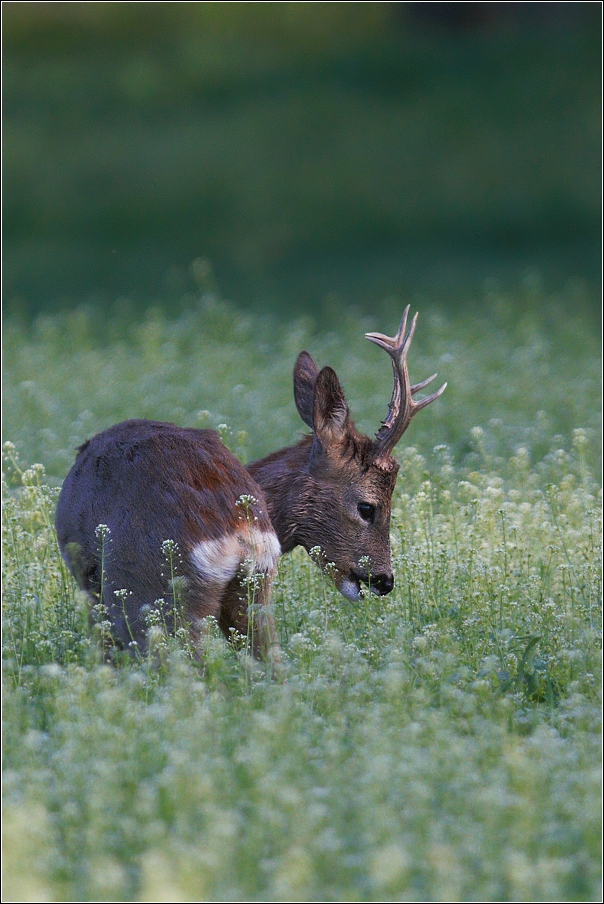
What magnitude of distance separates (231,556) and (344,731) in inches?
41.8

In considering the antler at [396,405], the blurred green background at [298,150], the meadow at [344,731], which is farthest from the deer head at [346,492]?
the blurred green background at [298,150]

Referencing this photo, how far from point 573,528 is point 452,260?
1447 centimetres

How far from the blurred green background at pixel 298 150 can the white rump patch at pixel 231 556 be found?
1292 centimetres

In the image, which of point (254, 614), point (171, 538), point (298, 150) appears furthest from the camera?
point (298, 150)

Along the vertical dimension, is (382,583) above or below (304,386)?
below

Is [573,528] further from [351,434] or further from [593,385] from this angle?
[593,385]

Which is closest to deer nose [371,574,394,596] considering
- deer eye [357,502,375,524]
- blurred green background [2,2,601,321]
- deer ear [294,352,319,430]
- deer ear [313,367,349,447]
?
deer eye [357,502,375,524]

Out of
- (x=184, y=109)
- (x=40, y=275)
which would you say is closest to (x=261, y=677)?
(x=40, y=275)

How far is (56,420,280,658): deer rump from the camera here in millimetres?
Answer: 5637

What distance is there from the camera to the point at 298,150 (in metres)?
27.1

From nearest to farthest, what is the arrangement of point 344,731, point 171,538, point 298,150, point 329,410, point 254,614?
point 344,731 → point 171,538 → point 254,614 → point 329,410 → point 298,150

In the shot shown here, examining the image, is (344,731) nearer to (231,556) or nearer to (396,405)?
(231,556)

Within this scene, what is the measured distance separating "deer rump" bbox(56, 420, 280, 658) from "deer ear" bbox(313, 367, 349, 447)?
641 millimetres

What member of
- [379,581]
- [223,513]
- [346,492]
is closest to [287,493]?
[346,492]
